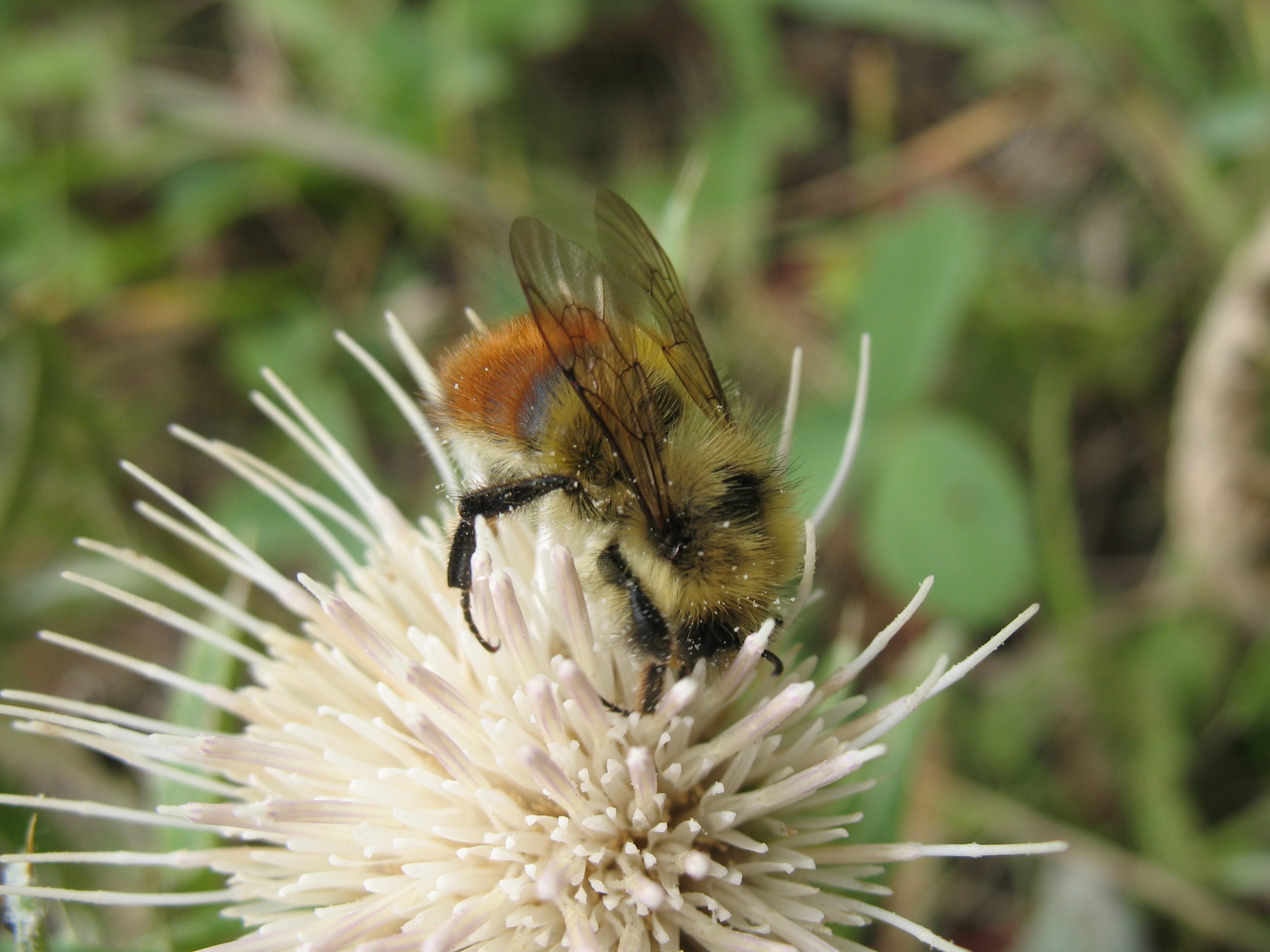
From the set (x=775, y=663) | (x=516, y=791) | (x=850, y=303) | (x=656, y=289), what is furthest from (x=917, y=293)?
(x=516, y=791)

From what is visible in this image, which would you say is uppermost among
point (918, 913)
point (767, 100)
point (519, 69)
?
point (519, 69)

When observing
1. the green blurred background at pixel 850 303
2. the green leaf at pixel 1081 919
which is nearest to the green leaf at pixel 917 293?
the green blurred background at pixel 850 303

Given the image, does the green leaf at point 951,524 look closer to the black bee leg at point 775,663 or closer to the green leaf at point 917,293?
the green leaf at point 917,293

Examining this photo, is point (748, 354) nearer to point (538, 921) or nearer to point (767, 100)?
point (767, 100)

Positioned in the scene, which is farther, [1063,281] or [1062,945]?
[1063,281]

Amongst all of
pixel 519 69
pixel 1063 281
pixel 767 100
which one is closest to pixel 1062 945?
pixel 1063 281

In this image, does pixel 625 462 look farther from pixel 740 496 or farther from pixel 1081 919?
pixel 1081 919

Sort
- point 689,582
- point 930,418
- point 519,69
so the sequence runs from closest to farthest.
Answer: point 689,582, point 930,418, point 519,69
